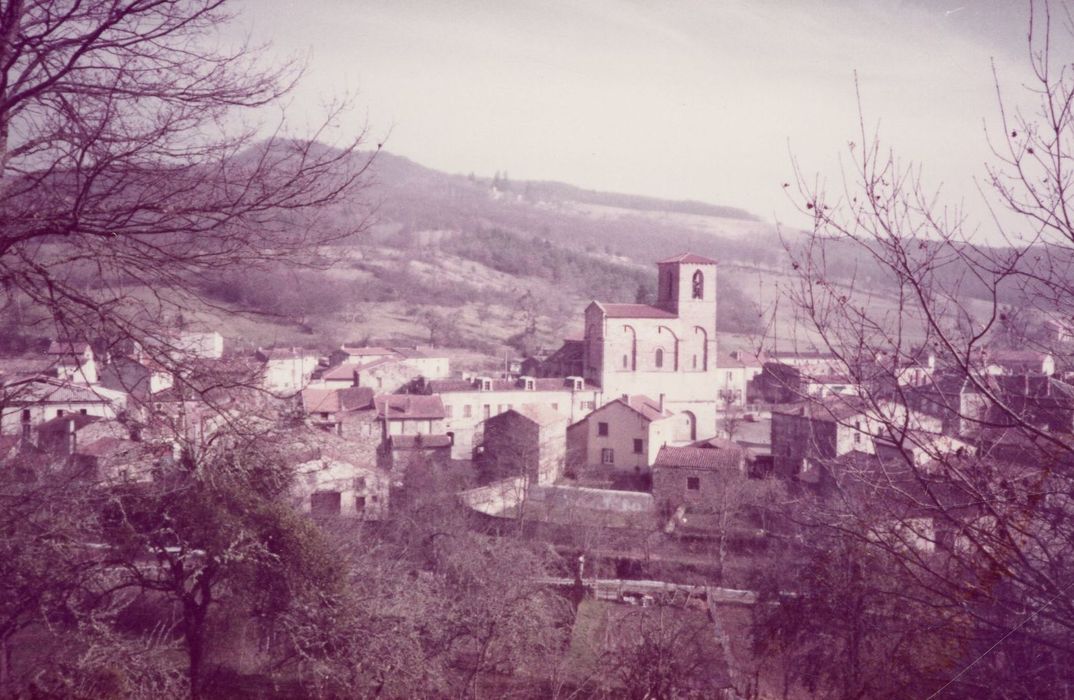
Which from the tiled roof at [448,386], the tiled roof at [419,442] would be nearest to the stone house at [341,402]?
the tiled roof at [419,442]

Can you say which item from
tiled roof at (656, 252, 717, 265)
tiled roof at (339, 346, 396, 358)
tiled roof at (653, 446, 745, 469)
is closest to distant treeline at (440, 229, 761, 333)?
tiled roof at (339, 346, 396, 358)

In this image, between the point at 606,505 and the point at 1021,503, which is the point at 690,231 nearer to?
the point at 606,505

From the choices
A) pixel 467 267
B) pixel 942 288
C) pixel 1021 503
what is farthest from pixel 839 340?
pixel 467 267

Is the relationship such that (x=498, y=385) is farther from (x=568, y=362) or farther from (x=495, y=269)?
(x=495, y=269)

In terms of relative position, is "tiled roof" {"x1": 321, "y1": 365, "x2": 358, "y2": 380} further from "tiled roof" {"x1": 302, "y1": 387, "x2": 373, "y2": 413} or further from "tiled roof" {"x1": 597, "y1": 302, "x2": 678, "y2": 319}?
"tiled roof" {"x1": 597, "y1": 302, "x2": 678, "y2": 319}

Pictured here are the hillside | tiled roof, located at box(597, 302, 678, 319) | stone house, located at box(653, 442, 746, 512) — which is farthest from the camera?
the hillside

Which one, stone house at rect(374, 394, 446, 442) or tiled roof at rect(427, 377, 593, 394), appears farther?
tiled roof at rect(427, 377, 593, 394)
